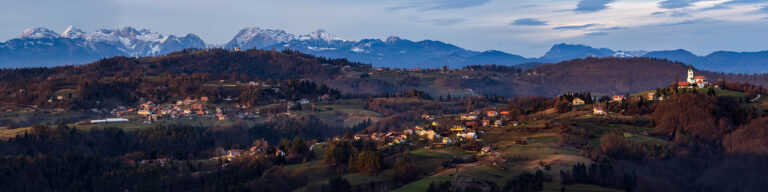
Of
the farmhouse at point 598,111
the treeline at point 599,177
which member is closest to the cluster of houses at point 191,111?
the farmhouse at point 598,111

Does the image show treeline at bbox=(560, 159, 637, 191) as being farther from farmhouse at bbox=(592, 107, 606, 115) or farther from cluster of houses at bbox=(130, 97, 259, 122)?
cluster of houses at bbox=(130, 97, 259, 122)

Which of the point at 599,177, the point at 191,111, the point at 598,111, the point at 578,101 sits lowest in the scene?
the point at 599,177

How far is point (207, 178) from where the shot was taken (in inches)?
2511

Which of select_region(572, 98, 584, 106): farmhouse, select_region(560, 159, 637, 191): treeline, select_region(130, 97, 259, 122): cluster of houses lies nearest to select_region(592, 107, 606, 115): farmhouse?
select_region(572, 98, 584, 106): farmhouse

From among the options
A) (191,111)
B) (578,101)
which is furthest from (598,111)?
(191,111)

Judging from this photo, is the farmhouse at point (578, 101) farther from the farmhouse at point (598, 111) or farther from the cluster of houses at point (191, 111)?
the cluster of houses at point (191, 111)

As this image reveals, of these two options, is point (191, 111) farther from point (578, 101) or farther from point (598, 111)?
point (598, 111)

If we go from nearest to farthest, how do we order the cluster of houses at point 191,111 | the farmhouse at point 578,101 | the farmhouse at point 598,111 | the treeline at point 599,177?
the treeline at point 599,177, the farmhouse at point 598,111, the farmhouse at point 578,101, the cluster of houses at point 191,111

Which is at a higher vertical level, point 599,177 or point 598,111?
point 598,111

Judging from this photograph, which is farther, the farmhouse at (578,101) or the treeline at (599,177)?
the farmhouse at (578,101)

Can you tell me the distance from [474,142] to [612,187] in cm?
1773

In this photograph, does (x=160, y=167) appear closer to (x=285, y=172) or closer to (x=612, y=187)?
(x=285, y=172)

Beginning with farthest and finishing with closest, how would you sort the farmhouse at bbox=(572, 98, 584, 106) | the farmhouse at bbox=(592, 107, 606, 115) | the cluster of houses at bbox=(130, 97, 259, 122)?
the cluster of houses at bbox=(130, 97, 259, 122), the farmhouse at bbox=(572, 98, 584, 106), the farmhouse at bbox=(592, 107, 606, 115)

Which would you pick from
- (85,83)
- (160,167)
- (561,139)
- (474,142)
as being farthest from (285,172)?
(85,83)
